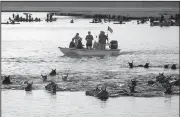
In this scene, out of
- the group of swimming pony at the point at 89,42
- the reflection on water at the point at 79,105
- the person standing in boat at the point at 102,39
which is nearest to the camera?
the reflection on water at the point at 79,105

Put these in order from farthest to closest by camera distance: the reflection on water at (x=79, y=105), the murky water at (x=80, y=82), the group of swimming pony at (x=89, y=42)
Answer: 1. the group of swimming pony at (x=89, y=42)
2. the murky water at (x=80, y=82)
3. the reflection on water at (x=79, y=105)

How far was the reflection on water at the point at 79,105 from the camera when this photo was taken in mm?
15359

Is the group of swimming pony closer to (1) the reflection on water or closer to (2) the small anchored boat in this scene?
(2) the small anchored boat

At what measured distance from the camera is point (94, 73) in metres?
24.0

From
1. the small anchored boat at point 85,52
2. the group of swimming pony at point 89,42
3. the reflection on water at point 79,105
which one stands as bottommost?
the reflection on water at point 79,105

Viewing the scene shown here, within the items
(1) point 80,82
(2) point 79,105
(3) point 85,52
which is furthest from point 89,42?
(2) point 79,105

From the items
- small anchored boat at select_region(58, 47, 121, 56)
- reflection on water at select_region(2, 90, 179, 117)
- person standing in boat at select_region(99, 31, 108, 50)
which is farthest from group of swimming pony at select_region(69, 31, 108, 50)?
reflection on water at select_region(2, 90, 179, 117)

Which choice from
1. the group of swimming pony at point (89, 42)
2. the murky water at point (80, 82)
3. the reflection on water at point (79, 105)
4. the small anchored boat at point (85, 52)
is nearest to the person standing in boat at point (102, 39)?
the group of swimming pony at point (89, 42)

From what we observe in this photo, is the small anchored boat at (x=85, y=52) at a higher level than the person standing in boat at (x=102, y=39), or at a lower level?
lower

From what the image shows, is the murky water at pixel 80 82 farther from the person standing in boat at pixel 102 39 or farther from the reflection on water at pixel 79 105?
the person standing in boat at pixel 102 39

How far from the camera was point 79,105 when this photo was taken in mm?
16547

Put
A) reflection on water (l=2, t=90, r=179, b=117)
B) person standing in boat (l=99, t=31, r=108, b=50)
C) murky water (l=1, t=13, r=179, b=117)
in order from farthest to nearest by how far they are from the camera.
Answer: person standing in boat (l=99, t=31, r=108, b=50), murky water (l=1, t=13, r=179, b=117), reflection on water (l=2, t=90, r=179, b=117)

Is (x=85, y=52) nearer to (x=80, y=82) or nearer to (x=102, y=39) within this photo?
(x=102, y=39)

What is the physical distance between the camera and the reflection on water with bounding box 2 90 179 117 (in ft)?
50.4
